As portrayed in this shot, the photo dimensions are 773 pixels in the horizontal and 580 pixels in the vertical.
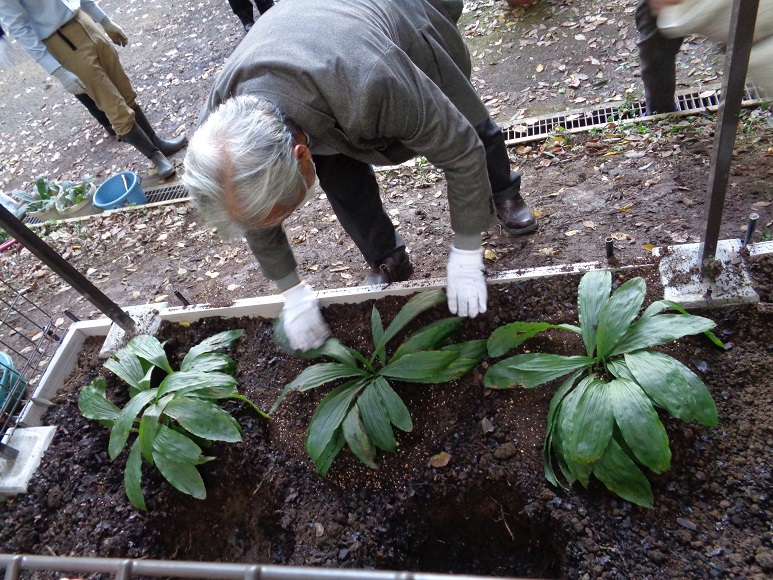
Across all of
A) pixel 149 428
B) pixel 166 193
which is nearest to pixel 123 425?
pixel 149 428

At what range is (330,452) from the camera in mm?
1864

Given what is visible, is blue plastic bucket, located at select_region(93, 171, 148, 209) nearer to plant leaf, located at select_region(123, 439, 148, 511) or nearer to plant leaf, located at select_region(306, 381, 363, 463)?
plant leaf, located at select_region(123, 439, 148, 511)

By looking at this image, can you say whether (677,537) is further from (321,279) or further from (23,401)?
(23,401)

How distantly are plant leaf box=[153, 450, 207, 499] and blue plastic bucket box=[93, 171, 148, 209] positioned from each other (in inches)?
104

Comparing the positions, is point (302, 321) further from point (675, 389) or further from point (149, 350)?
point (675, 389)

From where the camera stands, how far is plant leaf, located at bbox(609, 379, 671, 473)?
147 centimetres

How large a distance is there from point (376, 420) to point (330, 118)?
1017mm

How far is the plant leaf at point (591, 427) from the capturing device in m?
1.52

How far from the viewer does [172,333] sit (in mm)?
2463

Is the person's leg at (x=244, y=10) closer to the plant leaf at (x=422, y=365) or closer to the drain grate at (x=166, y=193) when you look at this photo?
the drain grate at (x=166, y=193)

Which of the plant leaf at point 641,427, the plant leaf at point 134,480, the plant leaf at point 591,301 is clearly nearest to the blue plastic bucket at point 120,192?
the plant leaf at point 134,480

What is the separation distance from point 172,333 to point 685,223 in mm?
2461

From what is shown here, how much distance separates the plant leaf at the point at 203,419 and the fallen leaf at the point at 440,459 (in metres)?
0.69

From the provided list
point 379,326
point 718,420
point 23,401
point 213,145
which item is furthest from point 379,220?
point 23,401
